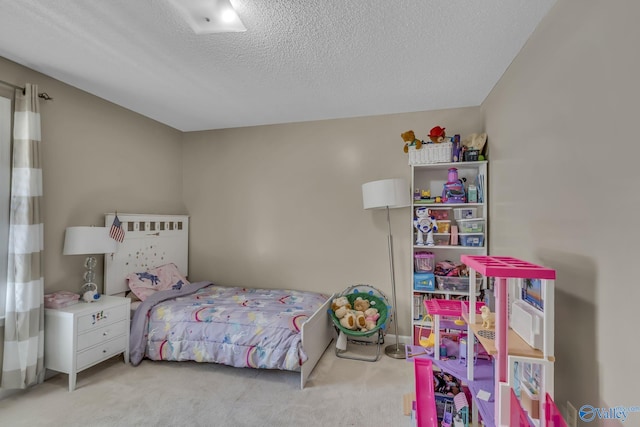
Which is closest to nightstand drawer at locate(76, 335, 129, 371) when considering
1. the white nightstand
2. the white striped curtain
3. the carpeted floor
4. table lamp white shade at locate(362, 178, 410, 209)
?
the white nightstand

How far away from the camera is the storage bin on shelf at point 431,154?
2879 millimetres

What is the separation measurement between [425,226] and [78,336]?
3031 millimetres

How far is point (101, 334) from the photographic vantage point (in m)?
2.51

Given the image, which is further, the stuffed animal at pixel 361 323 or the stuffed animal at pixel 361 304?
the stuffed animal at pixel 361 304

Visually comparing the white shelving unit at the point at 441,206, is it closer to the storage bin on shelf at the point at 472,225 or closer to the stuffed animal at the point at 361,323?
the storage bin on shelf at the point at 472,225

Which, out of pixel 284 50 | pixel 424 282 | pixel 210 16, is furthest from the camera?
pixel 424 282

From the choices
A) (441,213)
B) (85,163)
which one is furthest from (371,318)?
(85,163)

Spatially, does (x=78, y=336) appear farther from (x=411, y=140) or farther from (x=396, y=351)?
(x=411, y=140)

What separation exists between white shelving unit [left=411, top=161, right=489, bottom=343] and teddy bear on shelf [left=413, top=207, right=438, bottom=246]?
0.05 metres

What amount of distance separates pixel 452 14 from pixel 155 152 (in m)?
3.37

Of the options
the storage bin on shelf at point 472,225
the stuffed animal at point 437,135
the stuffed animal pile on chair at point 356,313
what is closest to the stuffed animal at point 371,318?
the stuffed animal pile on chair at point 356,313

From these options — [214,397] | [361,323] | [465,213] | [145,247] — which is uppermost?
[465,213]

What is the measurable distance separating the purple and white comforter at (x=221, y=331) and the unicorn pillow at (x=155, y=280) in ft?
0.53

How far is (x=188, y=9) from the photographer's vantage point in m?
1.69
